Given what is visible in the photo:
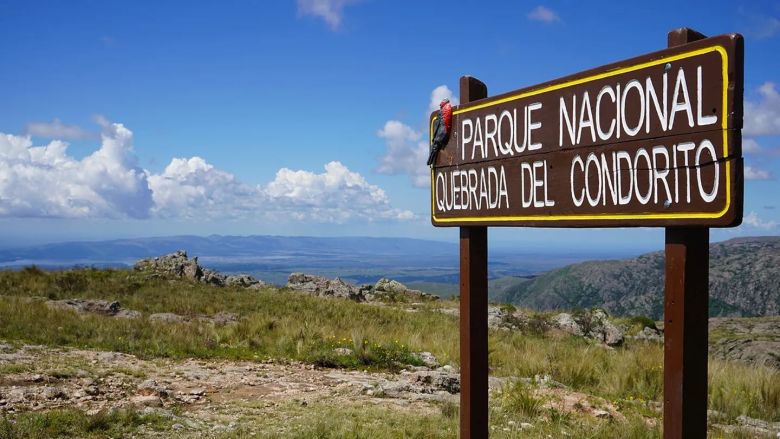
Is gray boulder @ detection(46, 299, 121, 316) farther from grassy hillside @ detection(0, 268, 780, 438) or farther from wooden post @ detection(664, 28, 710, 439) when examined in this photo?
wooden post @ detection(664, 28, 710, 439)

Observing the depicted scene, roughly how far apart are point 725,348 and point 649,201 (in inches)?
560

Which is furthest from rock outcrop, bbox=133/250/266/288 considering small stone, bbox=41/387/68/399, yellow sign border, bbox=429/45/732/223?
yellow sign border, bbox=429/45/732/223

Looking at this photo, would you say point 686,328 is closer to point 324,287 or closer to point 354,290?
point 354,290

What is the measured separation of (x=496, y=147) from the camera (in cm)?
391

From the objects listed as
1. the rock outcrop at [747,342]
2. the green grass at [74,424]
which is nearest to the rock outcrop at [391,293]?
the rock outcrop at [747,342]

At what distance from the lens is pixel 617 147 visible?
301cm

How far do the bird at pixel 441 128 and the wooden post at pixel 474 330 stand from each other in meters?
0.73

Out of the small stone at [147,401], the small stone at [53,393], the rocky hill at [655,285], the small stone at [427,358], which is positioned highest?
the small stone at [53,393]

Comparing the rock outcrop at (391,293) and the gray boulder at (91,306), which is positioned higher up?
the gray boulder at (91,306)

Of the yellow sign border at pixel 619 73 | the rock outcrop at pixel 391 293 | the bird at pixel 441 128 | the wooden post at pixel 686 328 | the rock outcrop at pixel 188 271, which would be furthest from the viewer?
the rock outcrop at pixel 391 293

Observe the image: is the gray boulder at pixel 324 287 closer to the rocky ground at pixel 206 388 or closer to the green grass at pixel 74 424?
the rocky ground at pixel 206 388

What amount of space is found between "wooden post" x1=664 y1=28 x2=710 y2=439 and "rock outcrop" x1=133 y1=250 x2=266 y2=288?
75.3 ft

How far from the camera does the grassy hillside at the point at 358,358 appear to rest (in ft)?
17.9

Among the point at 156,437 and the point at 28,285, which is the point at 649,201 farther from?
the point at 28,285
